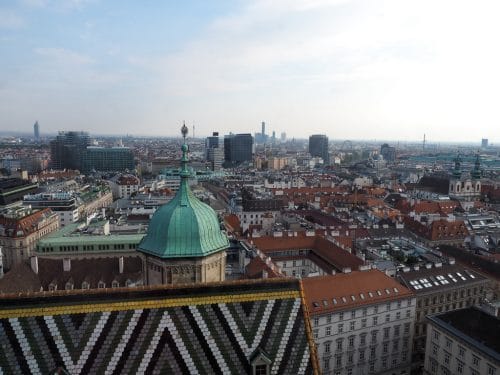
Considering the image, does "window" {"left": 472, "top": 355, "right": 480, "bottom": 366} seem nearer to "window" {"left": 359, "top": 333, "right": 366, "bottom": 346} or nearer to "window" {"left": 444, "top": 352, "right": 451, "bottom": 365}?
"window" {"left": 444, "top": 352, "right": 451, "bottom": 365}

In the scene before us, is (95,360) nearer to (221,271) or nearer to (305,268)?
(221,271)

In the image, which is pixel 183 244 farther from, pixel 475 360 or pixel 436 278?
pixel 436 278

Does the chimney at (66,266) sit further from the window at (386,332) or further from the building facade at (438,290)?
the building facade at (438,290)

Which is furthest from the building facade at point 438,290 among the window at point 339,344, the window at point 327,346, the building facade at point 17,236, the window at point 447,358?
the building facade at point 17,236

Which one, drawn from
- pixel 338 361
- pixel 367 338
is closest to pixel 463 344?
pixel 367 338

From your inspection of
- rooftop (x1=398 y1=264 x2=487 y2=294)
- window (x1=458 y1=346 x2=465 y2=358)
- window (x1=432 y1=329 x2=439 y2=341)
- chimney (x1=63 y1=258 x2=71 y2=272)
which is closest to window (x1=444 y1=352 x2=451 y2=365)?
window (x1=458 y1=346 x2=465 y2=358)

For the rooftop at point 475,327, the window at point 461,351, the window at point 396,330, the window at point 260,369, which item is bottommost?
the window at point 396,330
